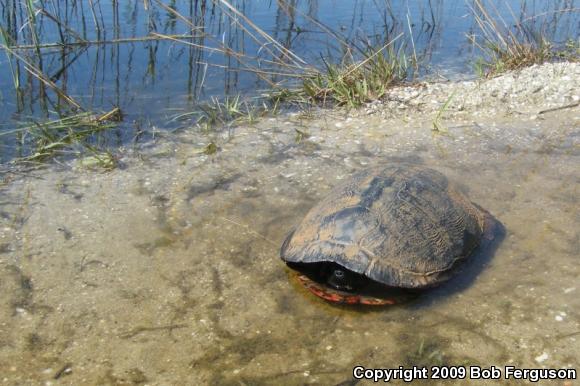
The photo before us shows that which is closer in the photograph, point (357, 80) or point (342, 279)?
point (342, 279)

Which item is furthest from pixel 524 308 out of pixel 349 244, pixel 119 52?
pixel 119 52

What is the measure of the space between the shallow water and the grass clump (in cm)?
79

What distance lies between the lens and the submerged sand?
3.05 metres

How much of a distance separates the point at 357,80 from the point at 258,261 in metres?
3.11

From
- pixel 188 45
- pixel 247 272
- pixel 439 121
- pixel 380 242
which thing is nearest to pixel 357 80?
pixel 439 121

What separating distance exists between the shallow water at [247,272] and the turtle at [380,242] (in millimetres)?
119

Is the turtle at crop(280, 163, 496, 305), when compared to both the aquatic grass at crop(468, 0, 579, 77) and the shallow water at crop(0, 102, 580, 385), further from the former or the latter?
the aquatic grass at crop(468, 0, 579, 77)

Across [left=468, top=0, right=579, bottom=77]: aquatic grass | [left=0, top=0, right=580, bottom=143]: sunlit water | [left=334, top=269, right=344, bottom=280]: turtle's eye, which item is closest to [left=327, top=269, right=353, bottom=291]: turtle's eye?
[left=334, top=269, right=344, bottom=280]: turtle's eye

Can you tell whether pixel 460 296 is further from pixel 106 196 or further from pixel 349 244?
pixel 106 196

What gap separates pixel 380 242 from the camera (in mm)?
3328

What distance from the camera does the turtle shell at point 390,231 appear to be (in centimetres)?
331

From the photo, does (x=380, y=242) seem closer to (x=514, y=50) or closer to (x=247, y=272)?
(x=247, y=272)

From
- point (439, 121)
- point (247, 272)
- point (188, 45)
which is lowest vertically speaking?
point (247, 272)

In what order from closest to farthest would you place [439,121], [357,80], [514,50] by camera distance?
[439,121], [357,80], [514,50]
